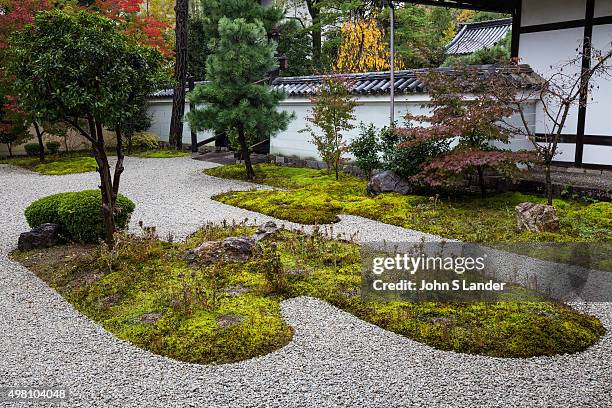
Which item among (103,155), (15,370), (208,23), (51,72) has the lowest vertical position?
(15,370)

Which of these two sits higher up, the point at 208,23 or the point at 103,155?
the point at 208,23

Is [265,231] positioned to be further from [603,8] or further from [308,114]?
[308,114]

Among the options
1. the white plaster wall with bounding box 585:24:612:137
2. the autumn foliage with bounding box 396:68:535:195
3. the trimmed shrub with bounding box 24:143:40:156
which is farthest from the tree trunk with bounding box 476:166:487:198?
the trimmed shrub with bounding box 24:143:40:156

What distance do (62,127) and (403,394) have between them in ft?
53.9

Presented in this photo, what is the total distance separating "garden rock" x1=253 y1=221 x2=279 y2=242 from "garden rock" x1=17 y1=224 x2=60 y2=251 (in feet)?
8.83

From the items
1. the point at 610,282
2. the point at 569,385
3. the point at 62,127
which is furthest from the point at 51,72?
the point at 62,127

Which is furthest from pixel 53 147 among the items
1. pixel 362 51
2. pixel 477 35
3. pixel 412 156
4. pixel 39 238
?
pixel 477 35

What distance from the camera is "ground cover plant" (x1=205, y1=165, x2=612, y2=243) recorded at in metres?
7.86

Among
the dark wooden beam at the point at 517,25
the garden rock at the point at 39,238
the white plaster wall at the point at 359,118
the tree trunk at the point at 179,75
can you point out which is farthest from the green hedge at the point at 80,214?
the tree trunk at the point at 179,75

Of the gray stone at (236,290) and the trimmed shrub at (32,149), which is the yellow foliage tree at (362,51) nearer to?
the trimmed shrub at (32,149)

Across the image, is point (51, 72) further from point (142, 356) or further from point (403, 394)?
point (403, 394)

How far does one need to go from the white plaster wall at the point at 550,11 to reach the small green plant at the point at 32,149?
49.5 ft

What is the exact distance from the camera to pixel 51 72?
6207 mm

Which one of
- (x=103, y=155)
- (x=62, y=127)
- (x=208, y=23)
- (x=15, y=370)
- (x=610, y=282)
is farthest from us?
(x=208, y=23)
